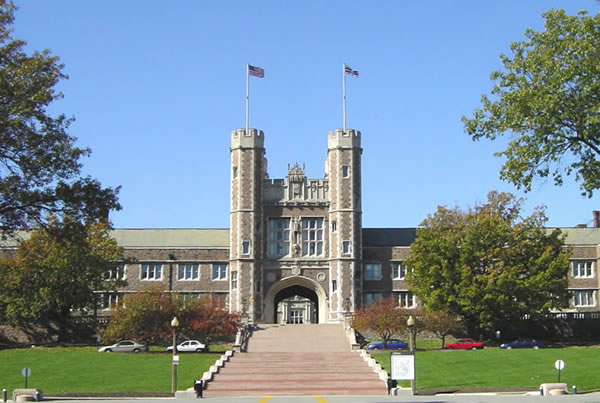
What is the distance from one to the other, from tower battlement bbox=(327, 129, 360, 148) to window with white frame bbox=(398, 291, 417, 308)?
449 inches

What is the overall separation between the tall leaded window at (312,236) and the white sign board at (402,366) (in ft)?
96.0

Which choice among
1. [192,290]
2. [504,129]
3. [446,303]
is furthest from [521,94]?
[192,290]

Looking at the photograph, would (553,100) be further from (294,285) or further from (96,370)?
(294,285)

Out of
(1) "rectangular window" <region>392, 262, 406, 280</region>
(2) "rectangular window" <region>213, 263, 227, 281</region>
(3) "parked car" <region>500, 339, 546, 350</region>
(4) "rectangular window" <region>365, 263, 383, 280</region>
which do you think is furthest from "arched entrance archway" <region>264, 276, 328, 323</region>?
(3) "parked car" <region>500, 339, 546, 350</region>

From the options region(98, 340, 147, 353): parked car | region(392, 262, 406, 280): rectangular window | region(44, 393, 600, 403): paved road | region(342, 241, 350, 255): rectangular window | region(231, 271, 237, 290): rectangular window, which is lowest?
region(44, 393, 600, 403): paved road

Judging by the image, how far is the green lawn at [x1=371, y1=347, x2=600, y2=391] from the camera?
120ft

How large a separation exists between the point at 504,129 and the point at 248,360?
20.7 m

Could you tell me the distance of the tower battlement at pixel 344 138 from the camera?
206ft

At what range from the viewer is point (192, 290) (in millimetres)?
64938

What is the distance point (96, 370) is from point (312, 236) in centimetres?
2531

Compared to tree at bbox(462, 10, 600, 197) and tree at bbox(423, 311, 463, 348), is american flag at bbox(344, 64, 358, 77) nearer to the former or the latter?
tree at bbox(423, 311, 463, 348)

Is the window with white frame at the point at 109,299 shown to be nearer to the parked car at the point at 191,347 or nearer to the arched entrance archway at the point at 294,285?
the arched entrance archway at the point at 294,285

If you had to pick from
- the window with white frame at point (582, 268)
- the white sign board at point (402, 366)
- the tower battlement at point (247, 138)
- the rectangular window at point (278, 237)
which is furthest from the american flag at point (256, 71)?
the white sign board at point (402, 366)

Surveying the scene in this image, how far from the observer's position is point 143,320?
5072 cm
